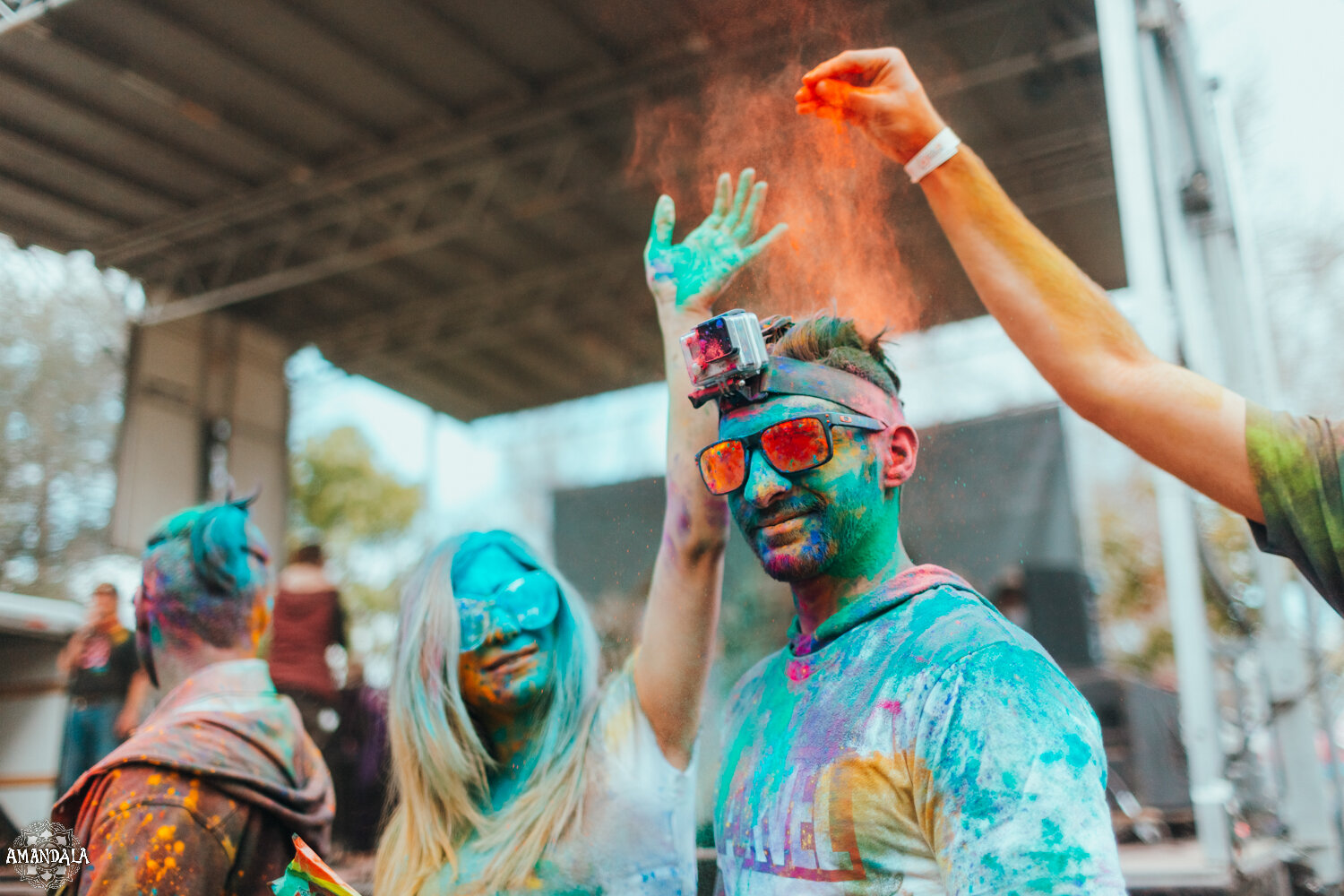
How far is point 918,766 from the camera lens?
142 centimetres

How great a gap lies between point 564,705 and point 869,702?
95cm

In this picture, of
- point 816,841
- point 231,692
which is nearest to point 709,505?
point 816,841

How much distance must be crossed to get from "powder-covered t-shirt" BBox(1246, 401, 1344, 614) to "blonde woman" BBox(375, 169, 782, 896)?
3.30 ft

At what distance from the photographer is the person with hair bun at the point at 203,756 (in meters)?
2.30

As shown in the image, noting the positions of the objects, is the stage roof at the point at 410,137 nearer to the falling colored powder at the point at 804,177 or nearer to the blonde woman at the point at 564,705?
the falling colored powder at the point at 804,177

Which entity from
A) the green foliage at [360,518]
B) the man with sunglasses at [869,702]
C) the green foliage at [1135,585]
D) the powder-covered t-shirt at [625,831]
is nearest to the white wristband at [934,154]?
the man with sunglasses at [869,702]

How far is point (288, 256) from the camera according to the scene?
9.96 m

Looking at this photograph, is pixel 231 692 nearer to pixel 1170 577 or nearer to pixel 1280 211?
pixel 1170 577

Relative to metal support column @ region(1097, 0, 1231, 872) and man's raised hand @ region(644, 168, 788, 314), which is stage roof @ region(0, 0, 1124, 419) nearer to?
metal support column @ region(1097, 0, 1231, 872)

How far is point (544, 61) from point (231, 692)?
5.93 m

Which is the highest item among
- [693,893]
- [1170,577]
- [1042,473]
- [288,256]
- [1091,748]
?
[288,256]

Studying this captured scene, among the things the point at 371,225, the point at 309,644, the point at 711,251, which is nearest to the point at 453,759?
the point at 711,251

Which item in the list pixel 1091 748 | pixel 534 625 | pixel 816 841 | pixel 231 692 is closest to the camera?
pixel 1091 748

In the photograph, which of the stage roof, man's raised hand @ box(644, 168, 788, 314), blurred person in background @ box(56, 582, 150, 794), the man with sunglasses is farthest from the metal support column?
blurred person in background @ box(56, 582, 150, 794)
